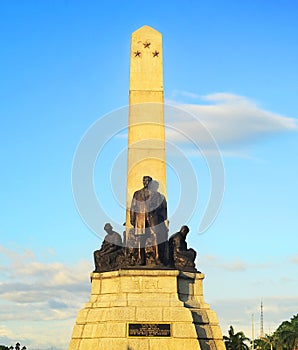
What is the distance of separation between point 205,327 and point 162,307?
1.56 meters

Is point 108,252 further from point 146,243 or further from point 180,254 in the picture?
point 180,254

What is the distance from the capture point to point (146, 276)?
861 inches

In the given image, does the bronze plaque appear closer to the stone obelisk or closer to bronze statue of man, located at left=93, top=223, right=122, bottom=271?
bronze statue of man, located at left=93, top=223, right=122, bottom=271

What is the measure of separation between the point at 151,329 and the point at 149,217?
159 inches

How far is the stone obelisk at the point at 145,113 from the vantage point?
25.0 meters

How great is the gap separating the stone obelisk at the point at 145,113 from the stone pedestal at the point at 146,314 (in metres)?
3.05

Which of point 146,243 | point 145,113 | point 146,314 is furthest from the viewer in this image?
point 145,113

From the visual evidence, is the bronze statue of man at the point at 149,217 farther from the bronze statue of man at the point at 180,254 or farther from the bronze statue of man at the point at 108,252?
the bronze statue of man at the point at 108,252

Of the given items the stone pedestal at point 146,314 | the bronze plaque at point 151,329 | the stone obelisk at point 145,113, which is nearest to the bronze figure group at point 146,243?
the stone pedestal at point 146,314

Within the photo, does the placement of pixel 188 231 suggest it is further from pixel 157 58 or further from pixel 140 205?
pixel 157 58

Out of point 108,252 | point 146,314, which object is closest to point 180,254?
point 108,252

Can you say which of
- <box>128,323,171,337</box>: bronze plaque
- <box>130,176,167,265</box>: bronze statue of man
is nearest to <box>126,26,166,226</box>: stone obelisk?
<box>130,176,167,265</box>: bronze statue of man

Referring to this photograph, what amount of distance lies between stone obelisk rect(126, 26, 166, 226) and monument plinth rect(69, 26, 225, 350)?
37 mm

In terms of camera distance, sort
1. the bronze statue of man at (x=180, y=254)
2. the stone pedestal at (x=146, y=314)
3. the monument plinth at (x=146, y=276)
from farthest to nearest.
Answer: the bronze statue of man at (x=180, y=254) → the monument plinth at (x=146, y=276) → the stone pedestal at (x=146, y=314)
